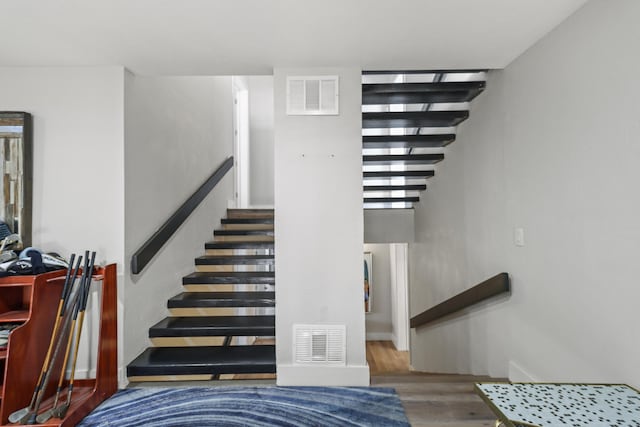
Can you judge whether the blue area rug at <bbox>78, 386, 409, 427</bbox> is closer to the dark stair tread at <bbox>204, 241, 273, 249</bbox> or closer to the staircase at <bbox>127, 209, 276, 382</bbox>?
the staircase at <bbox>127, 209, 276, 382</bbox>

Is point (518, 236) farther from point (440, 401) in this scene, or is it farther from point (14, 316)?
point (14, 316)

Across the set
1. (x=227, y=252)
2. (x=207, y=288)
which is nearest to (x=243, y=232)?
(x=227, y=252)

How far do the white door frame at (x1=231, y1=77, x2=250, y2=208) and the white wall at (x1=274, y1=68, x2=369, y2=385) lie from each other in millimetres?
3290

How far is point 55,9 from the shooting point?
70.2 inches

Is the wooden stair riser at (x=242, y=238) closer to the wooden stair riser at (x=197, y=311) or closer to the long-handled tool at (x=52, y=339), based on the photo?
the wooden stair riser at (x=197, y=311)

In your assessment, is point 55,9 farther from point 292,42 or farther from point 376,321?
point 376,321

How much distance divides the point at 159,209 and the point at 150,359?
3.87 feet

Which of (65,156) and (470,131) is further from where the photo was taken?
(470,131)

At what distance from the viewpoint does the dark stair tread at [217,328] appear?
272 cm

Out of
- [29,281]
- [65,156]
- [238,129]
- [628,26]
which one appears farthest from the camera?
[238,129]

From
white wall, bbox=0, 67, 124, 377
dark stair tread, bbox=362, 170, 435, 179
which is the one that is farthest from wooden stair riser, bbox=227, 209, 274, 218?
white wall, bbox=0, 67, 124, 377

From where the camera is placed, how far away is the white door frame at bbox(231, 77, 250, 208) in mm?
5691

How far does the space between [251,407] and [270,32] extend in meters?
2.22

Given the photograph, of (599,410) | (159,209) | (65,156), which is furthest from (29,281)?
(599,410)
